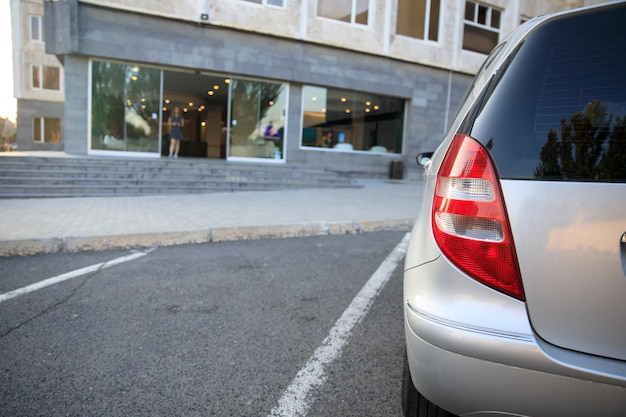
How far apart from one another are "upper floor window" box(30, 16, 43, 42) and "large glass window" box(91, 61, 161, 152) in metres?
22.3

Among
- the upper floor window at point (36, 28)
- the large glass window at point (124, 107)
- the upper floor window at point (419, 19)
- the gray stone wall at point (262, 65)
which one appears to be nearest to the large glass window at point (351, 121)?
the gray stone wall at point (262, 65)

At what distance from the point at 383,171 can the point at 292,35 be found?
612 centimetres

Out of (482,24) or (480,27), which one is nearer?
(480,27)

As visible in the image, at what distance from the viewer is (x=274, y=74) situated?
44.6ft

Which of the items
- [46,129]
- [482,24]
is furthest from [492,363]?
[46,129]

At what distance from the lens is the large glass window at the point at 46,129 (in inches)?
1160

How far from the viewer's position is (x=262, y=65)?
13.4 metres

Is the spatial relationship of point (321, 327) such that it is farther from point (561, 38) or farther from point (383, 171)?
point (383, 171)

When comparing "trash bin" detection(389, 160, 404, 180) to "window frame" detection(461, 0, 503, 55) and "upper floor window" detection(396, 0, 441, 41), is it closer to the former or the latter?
"upper floor window" detection(396, 0, 441, 41)

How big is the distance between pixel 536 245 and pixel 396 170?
1468cm

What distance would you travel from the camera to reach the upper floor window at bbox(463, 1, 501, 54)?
16641 millimetres

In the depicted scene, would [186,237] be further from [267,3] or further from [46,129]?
[46,129]

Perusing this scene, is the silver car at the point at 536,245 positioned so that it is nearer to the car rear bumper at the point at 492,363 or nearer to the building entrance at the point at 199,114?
the car rear bumper at the point at 492,363

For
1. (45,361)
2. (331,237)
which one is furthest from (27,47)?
(45,361)
